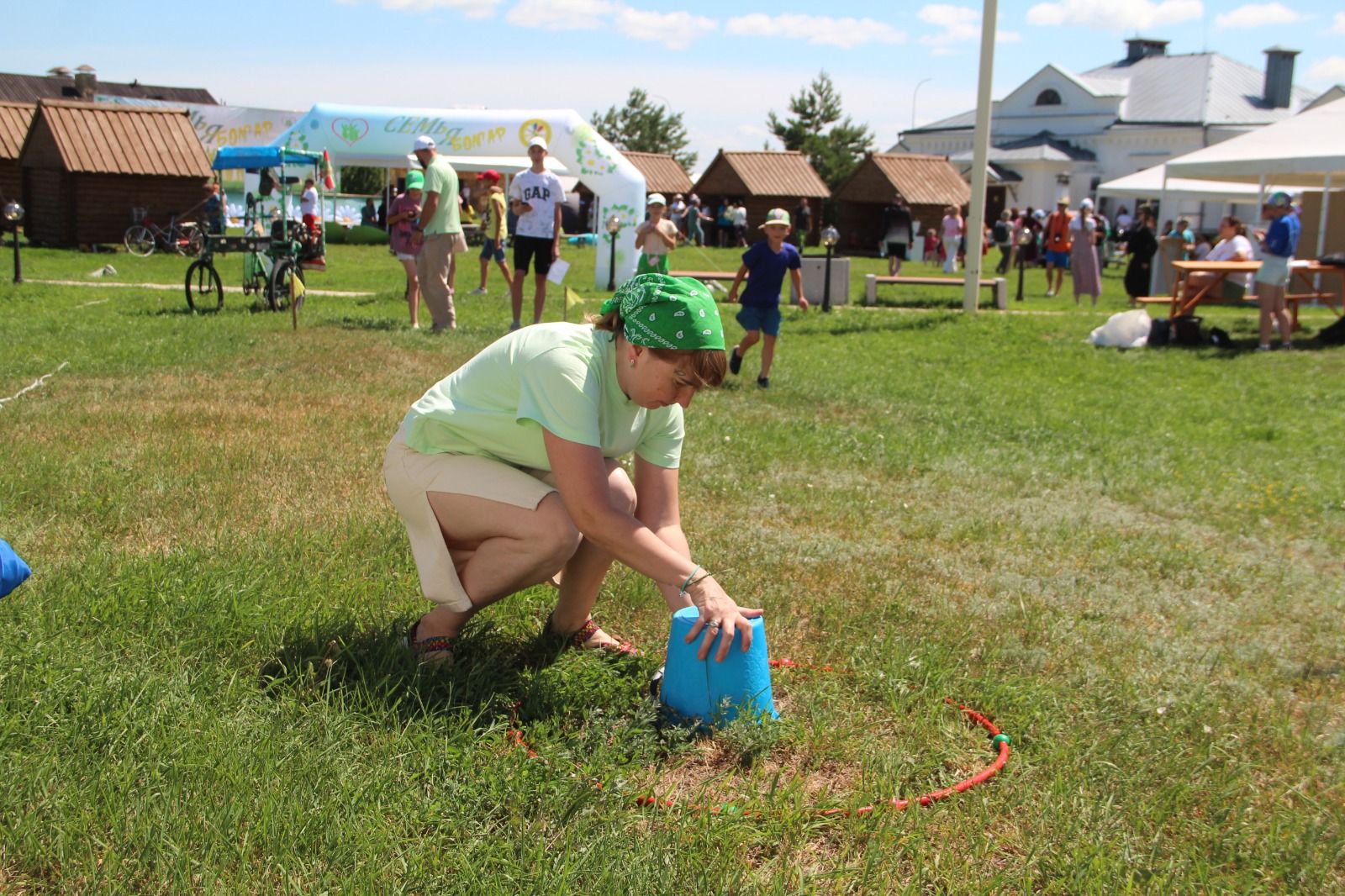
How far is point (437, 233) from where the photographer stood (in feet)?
40.0

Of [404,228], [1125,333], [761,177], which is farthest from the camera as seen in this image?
[761,177]

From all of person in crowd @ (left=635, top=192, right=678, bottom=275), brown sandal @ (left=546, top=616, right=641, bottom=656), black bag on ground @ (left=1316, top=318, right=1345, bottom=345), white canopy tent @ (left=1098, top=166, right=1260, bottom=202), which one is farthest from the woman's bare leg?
white canopy tent @ (left=1098, top=166, right=1260, bottom=202)

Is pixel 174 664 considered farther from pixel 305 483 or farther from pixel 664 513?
pixel 305 483

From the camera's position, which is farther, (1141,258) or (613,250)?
(1141,258)

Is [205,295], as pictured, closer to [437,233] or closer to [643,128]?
[437,233]

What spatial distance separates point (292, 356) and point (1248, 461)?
25.5 ft

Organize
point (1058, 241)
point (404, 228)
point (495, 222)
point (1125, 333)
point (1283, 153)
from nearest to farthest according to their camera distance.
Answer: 1. point (404, 228)
2. point (1125, 333)
3. point (495, 222)
4. point (1283, 153)
5. point (1058, 241)

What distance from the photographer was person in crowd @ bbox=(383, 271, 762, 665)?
312 centimetres

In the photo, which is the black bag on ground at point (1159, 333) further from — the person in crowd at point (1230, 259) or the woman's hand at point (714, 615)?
the woman's hand at point (714, 615)

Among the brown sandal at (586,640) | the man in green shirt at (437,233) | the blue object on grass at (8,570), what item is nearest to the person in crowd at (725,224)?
the man in green shirt at (437,233)

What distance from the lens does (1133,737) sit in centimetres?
354

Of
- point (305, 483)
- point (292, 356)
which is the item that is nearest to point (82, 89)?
point (292, 356)

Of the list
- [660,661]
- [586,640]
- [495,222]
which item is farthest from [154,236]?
[660,661]

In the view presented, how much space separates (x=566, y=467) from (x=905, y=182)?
128ft
